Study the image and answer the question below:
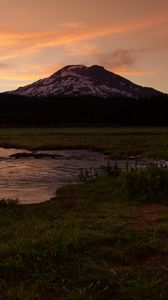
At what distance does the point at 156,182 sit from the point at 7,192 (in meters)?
8.08

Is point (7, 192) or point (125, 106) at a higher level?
point (125, 106)

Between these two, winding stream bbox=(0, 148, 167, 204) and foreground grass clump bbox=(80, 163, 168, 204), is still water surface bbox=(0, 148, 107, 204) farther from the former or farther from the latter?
foreground grass clump bbox=(80, 163, 168, 204)

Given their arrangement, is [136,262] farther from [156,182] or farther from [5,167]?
[5,167]

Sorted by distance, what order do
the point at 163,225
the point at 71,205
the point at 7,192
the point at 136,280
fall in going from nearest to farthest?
the point at 136,280 → the point at 163,225 → the point at 71,205 → the point at 7,192

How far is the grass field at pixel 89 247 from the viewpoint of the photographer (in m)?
8.98

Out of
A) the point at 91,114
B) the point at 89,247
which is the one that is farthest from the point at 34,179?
the point at 91,114

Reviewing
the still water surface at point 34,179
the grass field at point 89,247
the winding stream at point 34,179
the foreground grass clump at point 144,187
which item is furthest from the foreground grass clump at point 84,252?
the still water surface at point 34,179

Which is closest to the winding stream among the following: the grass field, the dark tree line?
the grass field

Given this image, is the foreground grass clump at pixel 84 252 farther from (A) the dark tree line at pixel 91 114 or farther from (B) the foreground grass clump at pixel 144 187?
(A) the dark tree line at pixel 91 114

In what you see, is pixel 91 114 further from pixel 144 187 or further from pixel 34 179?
pixel 144 187

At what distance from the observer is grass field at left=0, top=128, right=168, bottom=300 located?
354 inches

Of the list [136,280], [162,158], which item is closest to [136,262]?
[136,280]

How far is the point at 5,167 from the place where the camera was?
122 feet

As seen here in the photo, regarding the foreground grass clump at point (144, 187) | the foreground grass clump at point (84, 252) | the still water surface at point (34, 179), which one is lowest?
the still water surface at point (34, 179)
